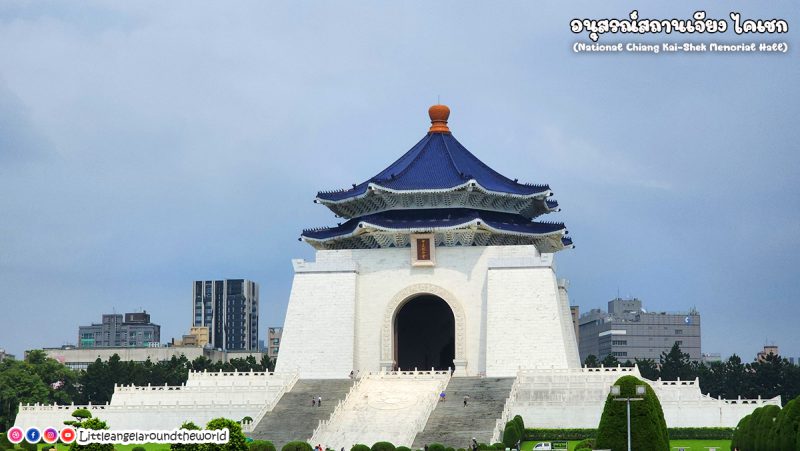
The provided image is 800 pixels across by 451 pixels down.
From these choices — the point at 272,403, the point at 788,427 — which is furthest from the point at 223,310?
the point at 788,427

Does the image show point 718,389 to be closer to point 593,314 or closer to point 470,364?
point 470,364

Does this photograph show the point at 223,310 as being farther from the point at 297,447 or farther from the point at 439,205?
the point at 297,447

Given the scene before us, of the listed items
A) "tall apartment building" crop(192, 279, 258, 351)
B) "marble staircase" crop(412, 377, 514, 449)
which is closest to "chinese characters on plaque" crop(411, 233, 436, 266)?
"marble staircase" crop(412, 377, 514, 449)

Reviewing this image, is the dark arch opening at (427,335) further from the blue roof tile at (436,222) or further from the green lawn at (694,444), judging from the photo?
the green lawn at (694,444)

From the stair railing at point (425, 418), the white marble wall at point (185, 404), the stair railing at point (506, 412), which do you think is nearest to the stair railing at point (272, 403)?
the white marble wall at point (185, 404)

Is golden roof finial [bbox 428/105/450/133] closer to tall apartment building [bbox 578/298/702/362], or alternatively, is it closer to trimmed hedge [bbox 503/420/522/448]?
trimmed hedge [bbox 503/420/522/448]

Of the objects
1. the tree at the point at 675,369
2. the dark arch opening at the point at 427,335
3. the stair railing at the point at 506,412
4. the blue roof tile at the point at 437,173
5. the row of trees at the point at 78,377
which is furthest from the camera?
the tree at the point at 675,369

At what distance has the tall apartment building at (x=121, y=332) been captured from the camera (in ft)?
355

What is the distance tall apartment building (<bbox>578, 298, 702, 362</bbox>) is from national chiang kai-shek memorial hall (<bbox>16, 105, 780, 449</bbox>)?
2070 inches

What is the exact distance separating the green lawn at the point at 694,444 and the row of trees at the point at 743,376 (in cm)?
1888

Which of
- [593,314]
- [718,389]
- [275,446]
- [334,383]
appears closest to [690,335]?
[593,314]

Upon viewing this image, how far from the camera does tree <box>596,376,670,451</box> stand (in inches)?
1257

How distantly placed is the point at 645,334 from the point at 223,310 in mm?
35279

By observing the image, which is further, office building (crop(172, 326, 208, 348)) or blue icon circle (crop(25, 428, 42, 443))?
office building (crop(172, 326, 208, 348))
